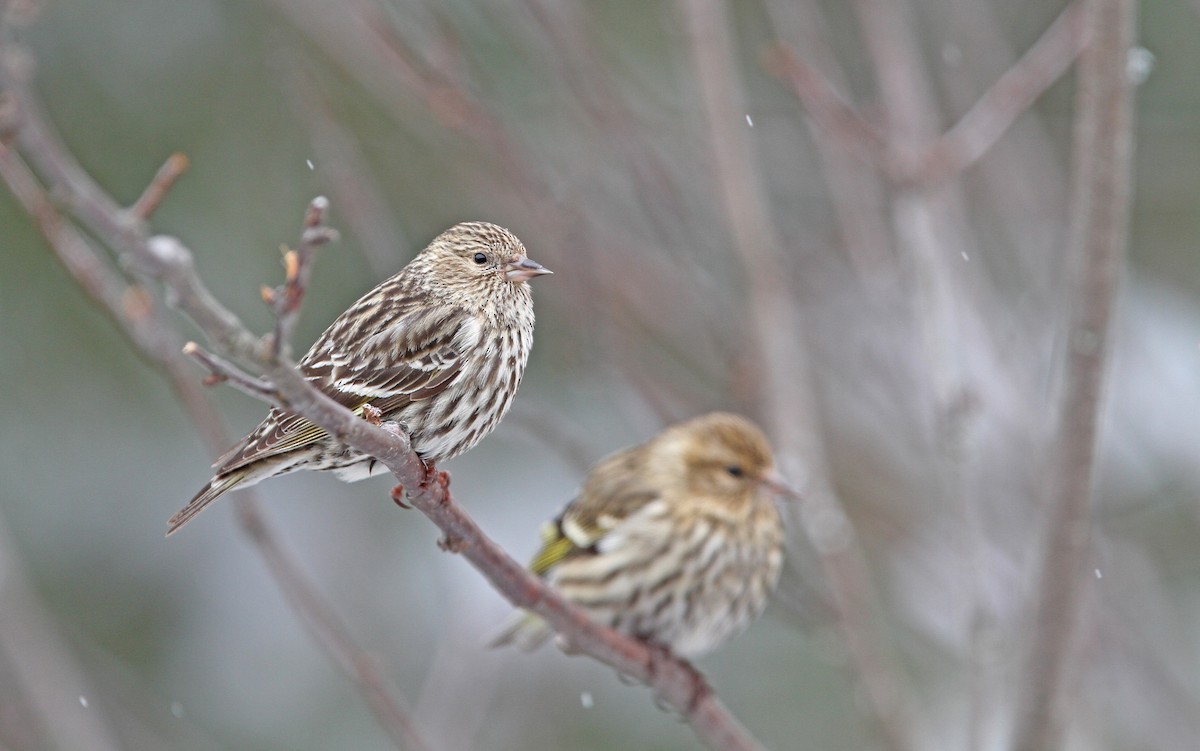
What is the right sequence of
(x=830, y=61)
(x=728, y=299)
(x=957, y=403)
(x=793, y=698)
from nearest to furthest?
(x=957, y=403), (x=830, y=61), (x=728, y=299), (x=793, y=698)

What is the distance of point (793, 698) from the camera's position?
7.99 metres

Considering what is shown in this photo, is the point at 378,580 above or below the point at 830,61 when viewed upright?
below

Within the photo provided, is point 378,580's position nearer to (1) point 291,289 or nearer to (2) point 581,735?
(2) point 581,735

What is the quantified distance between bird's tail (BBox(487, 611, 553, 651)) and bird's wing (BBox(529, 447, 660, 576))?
0.29m

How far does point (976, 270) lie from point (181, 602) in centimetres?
494

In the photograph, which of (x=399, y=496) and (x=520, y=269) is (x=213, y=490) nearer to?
(x=399, y=496)

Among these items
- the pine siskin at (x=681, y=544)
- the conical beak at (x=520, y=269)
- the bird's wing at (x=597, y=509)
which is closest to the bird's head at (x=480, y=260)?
the conical beak at (x=520, y=269)

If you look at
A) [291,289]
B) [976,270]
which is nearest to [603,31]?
[976,270]

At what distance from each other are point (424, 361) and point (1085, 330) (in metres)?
1.49

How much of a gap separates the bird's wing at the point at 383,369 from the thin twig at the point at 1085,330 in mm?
1389

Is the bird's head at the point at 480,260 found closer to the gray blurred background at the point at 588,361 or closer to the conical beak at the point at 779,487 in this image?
the gray blurred background at the point at 588,361

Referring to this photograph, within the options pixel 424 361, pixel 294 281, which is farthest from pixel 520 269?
pixel 294 281

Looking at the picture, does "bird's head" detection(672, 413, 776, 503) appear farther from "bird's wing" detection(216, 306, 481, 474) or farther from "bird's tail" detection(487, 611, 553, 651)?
"bird's wing" detection(216, 306, 481, 474)

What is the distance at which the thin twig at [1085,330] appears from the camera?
294cm
